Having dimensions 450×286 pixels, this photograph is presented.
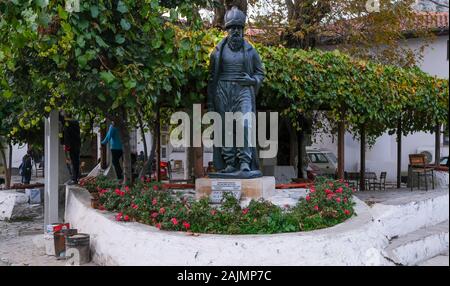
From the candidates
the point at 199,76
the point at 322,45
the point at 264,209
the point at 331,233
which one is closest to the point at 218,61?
the point at 199,76

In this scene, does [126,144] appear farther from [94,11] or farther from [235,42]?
[94,11]

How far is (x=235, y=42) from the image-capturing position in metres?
7.33

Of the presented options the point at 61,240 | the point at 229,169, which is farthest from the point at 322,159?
the point at 61,240

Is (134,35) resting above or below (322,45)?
below

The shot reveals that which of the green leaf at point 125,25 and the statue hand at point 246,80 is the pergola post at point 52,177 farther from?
the statue hand at point 246,80

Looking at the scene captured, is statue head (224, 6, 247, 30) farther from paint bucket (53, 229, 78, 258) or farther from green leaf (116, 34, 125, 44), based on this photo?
paint bucket (53, 229, 78, 258)

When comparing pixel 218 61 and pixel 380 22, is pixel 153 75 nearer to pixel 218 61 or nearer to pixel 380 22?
pixel 218 61

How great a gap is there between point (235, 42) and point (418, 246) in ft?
12.3

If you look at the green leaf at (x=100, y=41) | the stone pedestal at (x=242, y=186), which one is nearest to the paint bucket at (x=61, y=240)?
the stone pedestal at (x=242, y=186)

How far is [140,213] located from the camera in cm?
605

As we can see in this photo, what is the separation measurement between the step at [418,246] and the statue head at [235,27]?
3467 millimetres

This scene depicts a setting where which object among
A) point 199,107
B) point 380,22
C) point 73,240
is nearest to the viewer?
point 73,240
